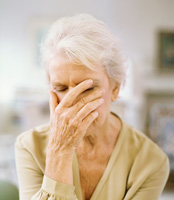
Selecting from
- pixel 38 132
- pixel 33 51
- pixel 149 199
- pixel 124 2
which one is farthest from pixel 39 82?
pixel 149 199

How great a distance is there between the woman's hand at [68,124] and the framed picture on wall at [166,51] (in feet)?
14.0

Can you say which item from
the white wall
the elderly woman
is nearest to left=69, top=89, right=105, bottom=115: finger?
the elderly woman

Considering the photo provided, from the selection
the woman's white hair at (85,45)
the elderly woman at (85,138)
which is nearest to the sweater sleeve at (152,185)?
the elderly woman at (85,138)

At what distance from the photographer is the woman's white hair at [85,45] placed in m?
0.96

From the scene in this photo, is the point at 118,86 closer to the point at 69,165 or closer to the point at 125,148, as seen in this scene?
the point at 125,148

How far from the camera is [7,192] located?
111cm

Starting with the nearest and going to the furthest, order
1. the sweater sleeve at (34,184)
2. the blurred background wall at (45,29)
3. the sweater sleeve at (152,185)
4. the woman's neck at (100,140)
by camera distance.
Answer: the sweater sleeve at (34,184) → the sweater sleeve at (152,185) → the woman's neck at (100,140) → the blurred background wall at (45,29)

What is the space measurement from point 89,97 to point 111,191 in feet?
1.38

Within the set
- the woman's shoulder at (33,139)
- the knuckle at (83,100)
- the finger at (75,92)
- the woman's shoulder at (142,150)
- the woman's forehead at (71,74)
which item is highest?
the woman's forehead at (71,74)

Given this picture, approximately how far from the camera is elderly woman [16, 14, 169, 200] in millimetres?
945

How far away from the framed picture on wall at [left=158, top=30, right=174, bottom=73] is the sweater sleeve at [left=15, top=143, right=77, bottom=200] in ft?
13.9

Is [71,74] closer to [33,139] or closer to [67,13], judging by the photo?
[33,139]

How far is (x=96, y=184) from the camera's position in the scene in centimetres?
110

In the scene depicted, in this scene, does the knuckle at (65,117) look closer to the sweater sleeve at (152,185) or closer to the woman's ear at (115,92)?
the woman's ear at (115,92)
